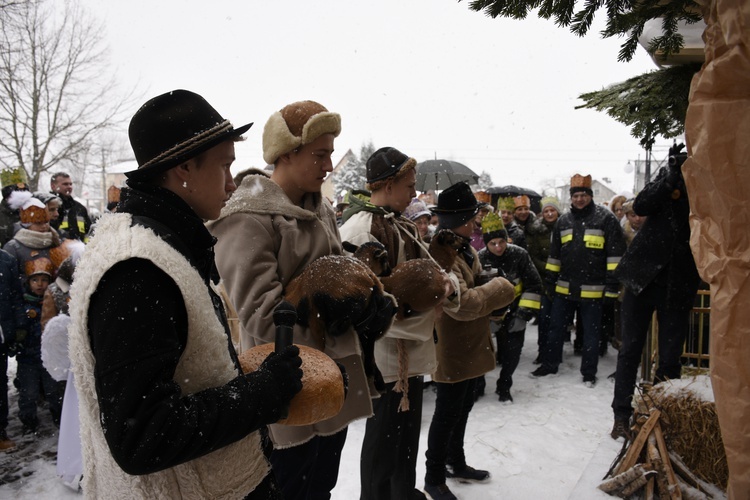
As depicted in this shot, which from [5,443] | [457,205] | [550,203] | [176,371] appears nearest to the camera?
[176,371]

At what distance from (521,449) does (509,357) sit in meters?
1.50

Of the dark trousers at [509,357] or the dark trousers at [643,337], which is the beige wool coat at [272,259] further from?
the dark trousers at [509,357]

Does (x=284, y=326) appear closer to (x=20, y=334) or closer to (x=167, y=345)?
(x=167, y=345)

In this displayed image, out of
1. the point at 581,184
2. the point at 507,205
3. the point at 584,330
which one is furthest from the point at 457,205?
the point at 507,205

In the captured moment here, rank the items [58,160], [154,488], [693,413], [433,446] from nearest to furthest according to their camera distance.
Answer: [154,488], [693,413], [433,446], [58,160]

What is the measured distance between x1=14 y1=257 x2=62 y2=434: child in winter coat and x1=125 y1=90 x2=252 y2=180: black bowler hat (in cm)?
455

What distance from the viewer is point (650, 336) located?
508 centimetres

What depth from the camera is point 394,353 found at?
289cm

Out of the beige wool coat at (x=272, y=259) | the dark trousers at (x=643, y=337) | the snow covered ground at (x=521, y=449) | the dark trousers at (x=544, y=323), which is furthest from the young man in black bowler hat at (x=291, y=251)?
the dark trousers at (x=544, y=323)

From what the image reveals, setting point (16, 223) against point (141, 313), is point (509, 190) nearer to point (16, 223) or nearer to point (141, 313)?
point (16, 223)

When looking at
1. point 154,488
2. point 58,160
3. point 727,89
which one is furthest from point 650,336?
point 58,160

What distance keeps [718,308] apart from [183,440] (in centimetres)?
152

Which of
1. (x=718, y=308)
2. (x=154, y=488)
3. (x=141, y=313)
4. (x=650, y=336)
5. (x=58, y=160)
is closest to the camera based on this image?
(x=141, y=313)

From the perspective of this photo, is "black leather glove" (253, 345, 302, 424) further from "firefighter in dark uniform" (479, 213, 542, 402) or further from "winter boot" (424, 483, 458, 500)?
"firefighter in dark uniform" (479, 213, 542, 402)
